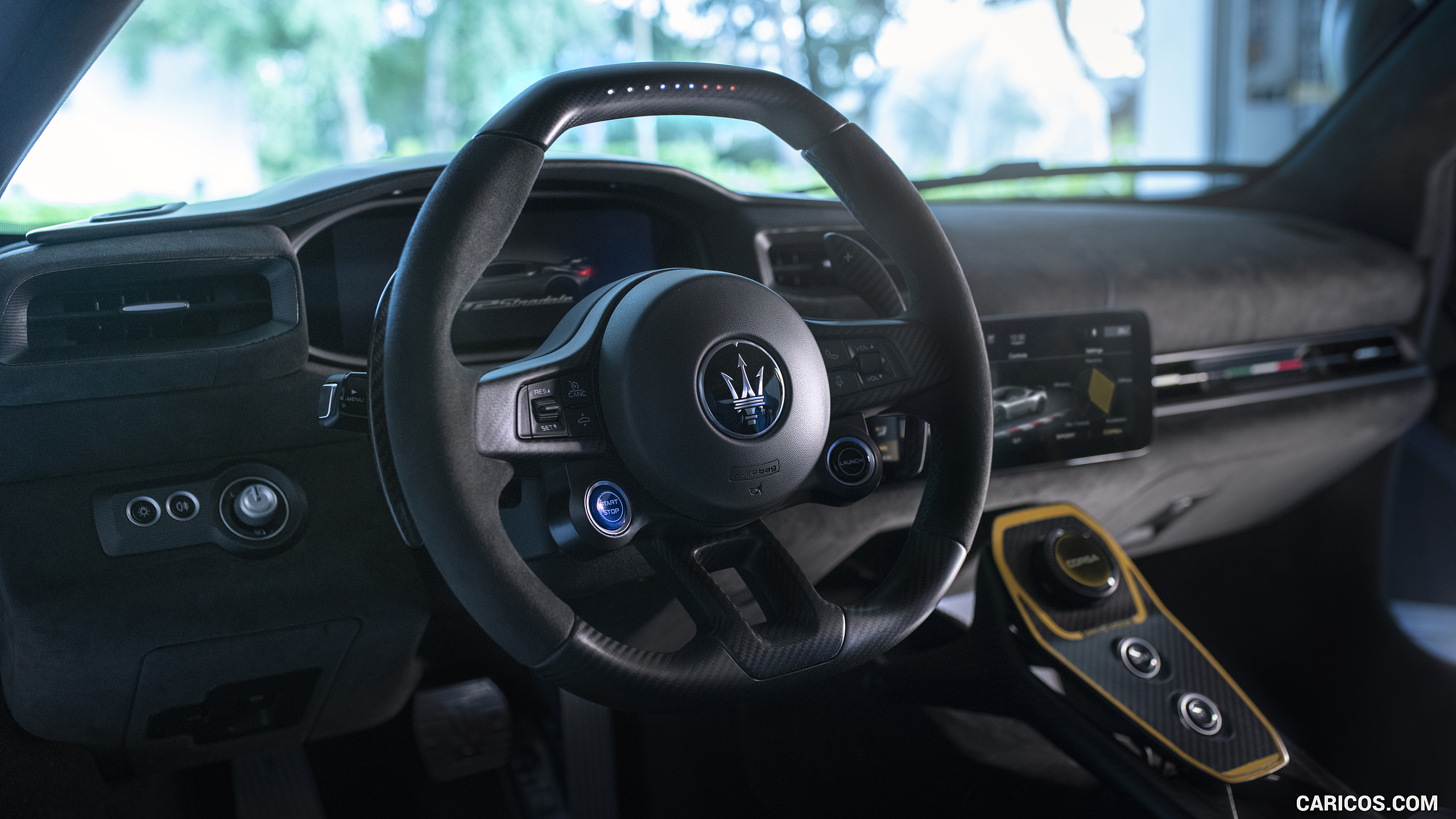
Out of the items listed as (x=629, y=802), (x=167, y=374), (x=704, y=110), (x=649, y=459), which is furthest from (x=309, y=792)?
(x=704, y=110)

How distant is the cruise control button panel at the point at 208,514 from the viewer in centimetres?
112

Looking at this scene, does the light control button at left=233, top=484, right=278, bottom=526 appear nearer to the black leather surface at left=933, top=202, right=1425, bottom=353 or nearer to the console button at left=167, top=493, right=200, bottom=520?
the console button at left=167, top=493, right=200, bottom=520

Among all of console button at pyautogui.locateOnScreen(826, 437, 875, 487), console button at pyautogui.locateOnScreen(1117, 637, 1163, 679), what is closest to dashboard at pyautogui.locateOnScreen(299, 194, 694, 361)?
console button at pyautogui.locateOnScreen(826, 437, 875, 487)

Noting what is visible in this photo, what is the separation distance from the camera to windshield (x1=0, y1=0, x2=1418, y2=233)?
4.59ft

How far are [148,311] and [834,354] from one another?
774 millimetres

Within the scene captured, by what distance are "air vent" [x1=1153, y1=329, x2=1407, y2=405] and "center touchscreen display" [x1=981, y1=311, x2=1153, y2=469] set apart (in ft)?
0.52

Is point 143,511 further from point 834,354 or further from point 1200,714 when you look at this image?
point 1200,714

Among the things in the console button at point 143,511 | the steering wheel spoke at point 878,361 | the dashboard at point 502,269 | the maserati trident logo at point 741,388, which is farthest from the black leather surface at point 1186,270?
the console button at point 143,511

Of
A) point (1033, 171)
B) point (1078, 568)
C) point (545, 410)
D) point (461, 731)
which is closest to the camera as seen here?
point (545, 410)

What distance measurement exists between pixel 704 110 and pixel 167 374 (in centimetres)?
67

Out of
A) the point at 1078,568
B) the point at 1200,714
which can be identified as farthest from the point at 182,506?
the point at 1200,714

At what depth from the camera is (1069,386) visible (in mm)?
1519

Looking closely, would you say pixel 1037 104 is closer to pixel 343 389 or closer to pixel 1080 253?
pixel 1080 253

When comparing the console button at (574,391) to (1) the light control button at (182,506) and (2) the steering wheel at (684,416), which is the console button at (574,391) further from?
(1) the light control button at (182,506)
